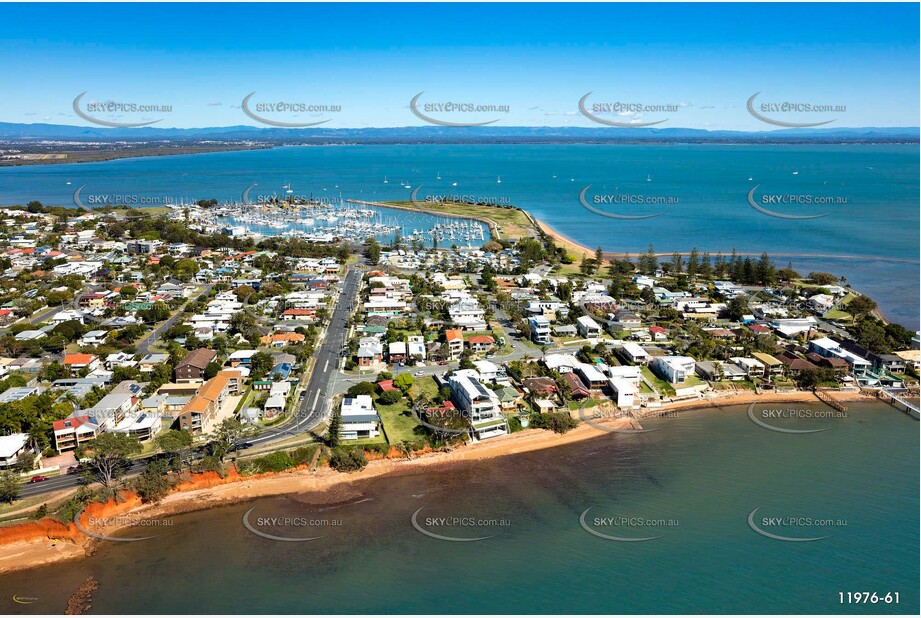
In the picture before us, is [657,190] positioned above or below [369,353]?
above

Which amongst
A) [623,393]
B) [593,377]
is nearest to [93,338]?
[593,377]

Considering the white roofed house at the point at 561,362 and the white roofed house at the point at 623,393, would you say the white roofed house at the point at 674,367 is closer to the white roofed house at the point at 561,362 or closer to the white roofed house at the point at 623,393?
the white roofed house at the point at 623,393

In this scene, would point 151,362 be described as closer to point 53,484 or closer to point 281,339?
point 281,339

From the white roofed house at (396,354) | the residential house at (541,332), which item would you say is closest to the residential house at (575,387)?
the residential house at (541,332)

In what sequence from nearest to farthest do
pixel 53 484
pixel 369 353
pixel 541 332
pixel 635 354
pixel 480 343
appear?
pixel 53 484, pixel 369 353, pixel 635 354, pixel 480 343, pixel 541 332

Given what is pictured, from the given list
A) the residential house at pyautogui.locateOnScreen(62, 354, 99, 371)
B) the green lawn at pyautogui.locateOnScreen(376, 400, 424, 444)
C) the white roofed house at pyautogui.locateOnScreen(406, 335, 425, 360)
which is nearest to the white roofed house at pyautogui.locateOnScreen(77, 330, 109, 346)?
the residential house at pyautogui.locateOnScreen(62, 354, 99, 371)

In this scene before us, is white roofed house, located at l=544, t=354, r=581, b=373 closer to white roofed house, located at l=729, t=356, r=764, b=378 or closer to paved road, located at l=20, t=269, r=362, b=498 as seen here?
white roofed house, located at l=729, t=356, r=764, b=378

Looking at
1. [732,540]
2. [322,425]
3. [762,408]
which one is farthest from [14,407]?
[762,408]

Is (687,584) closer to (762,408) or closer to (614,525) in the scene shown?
(614,525)
